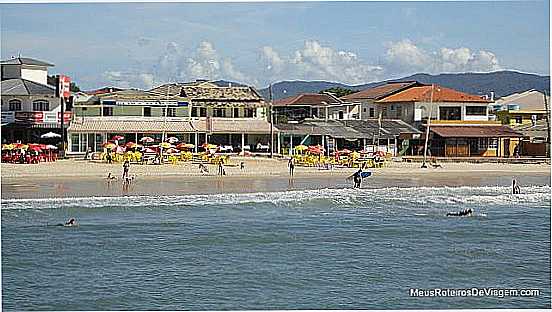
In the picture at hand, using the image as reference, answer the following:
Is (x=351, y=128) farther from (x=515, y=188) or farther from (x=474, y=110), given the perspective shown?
(x=515, y=188)

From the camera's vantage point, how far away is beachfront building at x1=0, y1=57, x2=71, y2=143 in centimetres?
2298

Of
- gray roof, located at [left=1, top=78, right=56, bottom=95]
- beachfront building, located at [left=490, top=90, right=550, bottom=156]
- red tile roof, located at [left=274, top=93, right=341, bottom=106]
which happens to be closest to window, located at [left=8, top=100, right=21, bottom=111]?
gray roof, located at [left=1, top=78, right=56, bottom=95]

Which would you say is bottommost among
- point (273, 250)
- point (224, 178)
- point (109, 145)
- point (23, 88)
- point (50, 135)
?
point (273, 250)

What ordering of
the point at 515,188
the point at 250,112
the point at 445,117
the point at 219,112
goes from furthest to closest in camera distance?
the point at 445,117, the point at 250,112, the point at 219,112, the point at 515,188

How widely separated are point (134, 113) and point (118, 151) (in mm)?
3209

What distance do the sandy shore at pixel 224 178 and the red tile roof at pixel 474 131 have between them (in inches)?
123

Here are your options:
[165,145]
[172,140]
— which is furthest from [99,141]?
[165,145]

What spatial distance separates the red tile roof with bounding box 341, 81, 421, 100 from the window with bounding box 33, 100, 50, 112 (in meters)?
12.0

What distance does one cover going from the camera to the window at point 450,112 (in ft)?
90.4

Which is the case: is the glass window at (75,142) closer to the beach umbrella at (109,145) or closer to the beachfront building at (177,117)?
the beachfront building at (177,117)

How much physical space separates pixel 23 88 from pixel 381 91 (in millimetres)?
13318

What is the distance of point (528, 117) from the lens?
3269 centimetres

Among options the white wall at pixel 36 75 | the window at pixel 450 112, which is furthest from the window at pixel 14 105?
the window at pixel 450 112

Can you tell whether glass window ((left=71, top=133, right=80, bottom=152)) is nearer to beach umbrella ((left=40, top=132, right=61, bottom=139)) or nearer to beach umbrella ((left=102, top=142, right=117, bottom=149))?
beach umbrella ((left=40, top=132, right=61, bottom=139))
